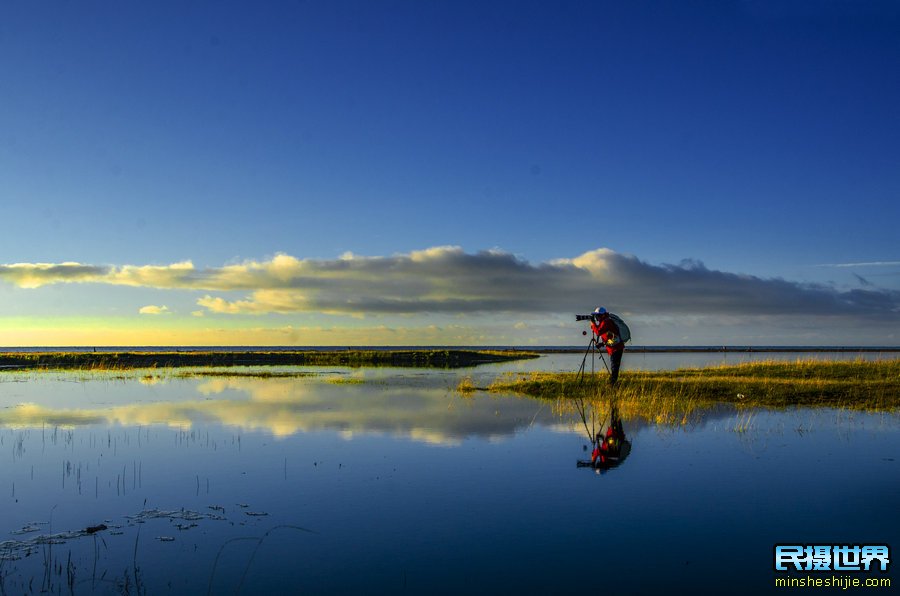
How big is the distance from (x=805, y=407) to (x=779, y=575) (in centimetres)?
2119

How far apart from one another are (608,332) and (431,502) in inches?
830

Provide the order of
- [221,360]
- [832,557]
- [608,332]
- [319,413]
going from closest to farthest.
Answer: [832,557] → [319,413] → [608,332] → [221,360]

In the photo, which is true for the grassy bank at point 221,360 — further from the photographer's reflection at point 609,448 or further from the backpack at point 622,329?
the photographer's reflection at point 609,448

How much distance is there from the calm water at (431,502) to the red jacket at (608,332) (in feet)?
25.4

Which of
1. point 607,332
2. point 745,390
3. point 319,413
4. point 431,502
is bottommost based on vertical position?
point 431,502

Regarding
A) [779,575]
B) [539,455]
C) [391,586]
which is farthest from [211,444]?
[779,575]

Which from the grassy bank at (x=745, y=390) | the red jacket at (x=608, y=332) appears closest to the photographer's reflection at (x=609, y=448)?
the grassy bank at (x=745, y=390)

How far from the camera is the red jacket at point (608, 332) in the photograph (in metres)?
32.9

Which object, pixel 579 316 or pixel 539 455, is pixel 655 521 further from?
pixel 579 316

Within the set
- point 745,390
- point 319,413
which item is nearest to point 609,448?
point 319,413

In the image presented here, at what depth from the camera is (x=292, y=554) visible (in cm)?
1070

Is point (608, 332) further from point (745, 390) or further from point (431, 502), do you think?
point (431, 502)

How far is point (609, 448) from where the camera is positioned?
19078 mm

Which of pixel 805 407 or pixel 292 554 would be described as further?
pixel 805 407
